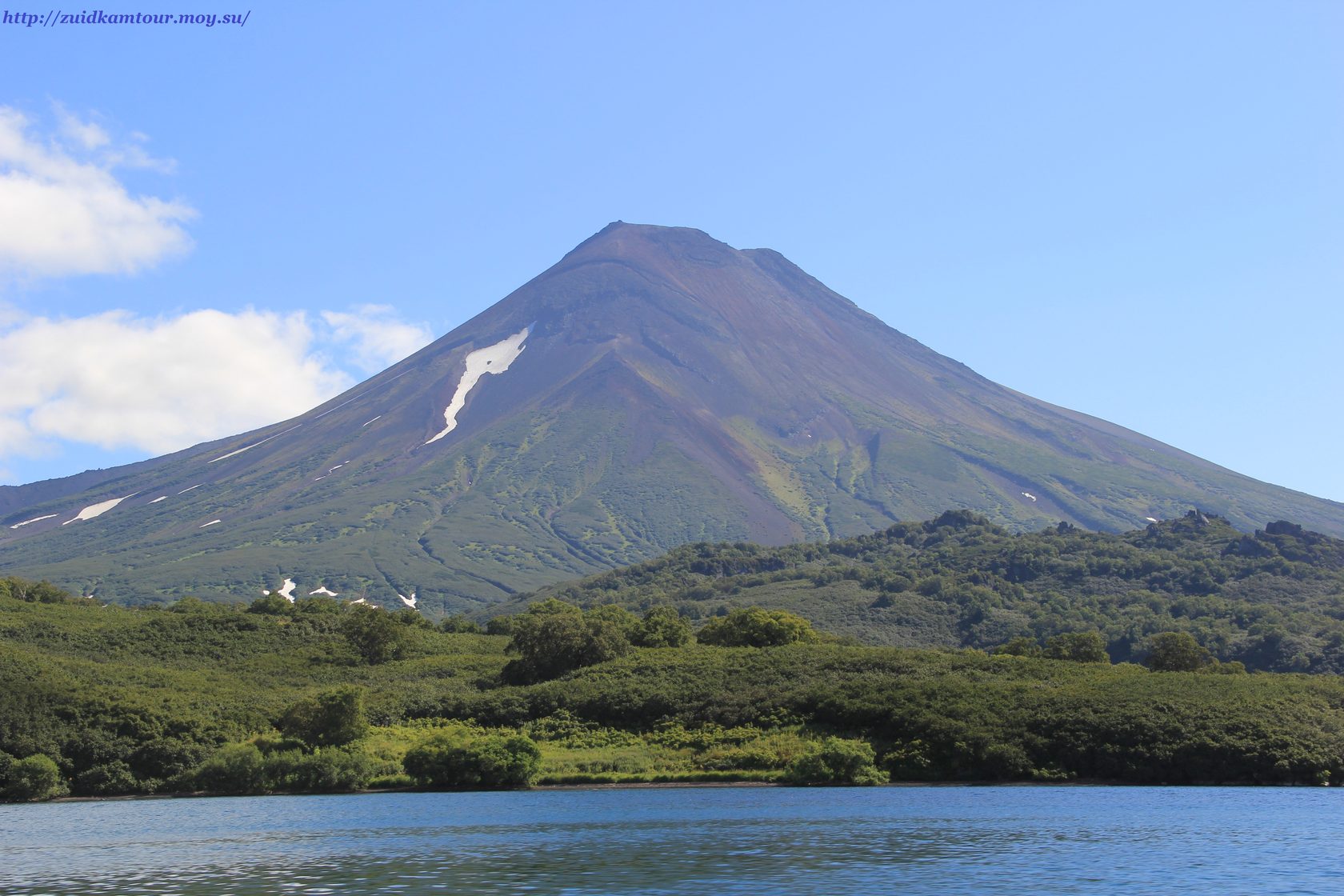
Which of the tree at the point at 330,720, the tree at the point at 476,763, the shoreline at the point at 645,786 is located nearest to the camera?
the shoreline at the point at 645,786

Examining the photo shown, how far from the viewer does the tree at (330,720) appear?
56562 mm

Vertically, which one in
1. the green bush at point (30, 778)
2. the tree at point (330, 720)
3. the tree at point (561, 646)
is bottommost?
the green bush at point (30, 778)

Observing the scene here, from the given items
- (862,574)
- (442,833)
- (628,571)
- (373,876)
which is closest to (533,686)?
(442,833)

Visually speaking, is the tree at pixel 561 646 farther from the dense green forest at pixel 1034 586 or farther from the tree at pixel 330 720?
the dense green forest at pixel 1034 586

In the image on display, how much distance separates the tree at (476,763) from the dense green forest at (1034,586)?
2806 inches

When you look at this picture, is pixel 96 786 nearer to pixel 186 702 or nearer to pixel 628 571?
pixel 186 702

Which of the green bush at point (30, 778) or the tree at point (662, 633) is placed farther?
the tree at point (662, 633)

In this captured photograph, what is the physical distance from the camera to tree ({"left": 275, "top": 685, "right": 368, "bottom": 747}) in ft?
186

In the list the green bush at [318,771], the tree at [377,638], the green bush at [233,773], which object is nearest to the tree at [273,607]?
the tree at [377,638]

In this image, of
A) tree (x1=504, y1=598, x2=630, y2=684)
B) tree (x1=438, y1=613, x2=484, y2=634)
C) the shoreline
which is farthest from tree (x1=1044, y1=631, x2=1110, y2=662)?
tree (x1=438, y1=613, x2=484, y2=634)

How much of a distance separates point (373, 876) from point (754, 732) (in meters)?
29.4

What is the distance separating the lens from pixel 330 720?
187ft

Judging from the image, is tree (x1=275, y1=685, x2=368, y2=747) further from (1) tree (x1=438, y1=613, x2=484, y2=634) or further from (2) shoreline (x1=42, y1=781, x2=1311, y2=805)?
(1) tree (x1=438, y1=613, x2=484, y2=634)

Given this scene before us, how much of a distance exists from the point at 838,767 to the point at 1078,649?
43077mm
